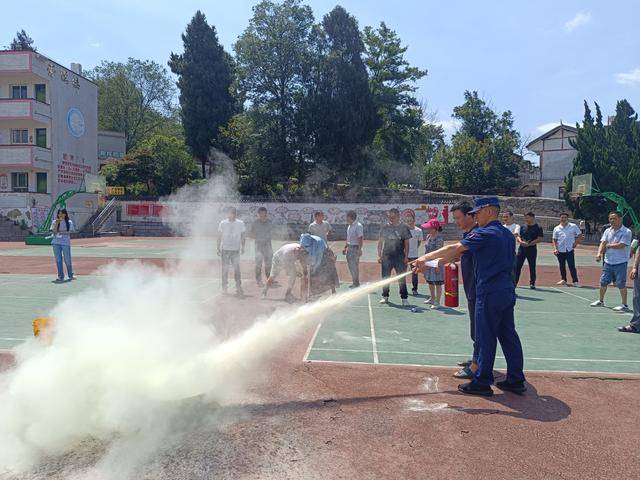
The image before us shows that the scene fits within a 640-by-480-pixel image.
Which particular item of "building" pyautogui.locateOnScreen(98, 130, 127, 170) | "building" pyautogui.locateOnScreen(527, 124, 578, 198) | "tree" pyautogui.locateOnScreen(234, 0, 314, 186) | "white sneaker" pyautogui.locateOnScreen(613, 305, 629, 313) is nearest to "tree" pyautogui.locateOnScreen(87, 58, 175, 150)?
"building" pyautogui.locateOnScreen(98, 130, 127, 170)

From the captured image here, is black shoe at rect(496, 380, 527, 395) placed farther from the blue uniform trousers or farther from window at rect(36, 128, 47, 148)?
window at rect(36, 128, 47, 148)

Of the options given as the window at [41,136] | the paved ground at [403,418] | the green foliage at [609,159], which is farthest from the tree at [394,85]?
the paved ground at [403,418]

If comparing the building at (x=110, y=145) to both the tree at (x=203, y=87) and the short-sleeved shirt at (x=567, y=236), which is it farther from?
the short-sleeved shirt at (x=567, y=236)

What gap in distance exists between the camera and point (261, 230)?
11961mm

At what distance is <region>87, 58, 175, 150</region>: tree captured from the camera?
60938mm

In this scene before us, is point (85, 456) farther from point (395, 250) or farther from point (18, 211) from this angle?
point (18, 211)

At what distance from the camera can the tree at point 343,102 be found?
126 ft

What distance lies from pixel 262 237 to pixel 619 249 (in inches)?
295

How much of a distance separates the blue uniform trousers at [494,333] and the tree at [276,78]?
114 feet

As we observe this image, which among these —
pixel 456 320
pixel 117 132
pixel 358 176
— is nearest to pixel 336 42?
pixel 358 176

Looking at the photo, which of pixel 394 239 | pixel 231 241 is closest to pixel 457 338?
pixel 394 239

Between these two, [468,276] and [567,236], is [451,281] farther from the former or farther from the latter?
[567,236]

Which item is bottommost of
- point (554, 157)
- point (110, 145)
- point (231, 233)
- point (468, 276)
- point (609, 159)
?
point (468, 276)

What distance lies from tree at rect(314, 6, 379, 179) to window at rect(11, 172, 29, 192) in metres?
22.3
